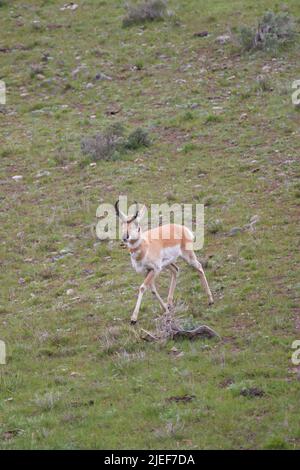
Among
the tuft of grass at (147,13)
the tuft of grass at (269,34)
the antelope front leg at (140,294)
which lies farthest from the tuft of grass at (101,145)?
the tuft of grass at (147,13)

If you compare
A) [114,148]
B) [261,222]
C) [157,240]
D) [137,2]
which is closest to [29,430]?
[157,240]

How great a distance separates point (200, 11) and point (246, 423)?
21432mm

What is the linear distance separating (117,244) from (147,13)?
14.6 meters

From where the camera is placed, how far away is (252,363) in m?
10.6

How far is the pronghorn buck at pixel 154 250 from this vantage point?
12.3 metres

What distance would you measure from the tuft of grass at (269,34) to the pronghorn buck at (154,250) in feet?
41.0

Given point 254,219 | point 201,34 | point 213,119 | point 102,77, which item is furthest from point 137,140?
point 201,34

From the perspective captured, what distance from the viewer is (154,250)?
12.7 metres

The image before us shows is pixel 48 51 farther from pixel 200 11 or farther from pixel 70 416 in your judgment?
pixel 70 416

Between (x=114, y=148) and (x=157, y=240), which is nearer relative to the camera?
(x=157, y=240)

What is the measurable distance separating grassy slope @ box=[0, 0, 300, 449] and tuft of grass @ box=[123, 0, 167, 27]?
1.62 ft

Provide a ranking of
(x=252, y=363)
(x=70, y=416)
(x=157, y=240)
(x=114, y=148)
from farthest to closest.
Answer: (x=114, y=148) → (x=157, y=240) → (x=252, y=363) → (x=70, y=416)

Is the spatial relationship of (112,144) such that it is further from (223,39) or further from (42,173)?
(223,39)

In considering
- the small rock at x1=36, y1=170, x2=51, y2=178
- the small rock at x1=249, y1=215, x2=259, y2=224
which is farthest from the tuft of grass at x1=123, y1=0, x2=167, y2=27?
the small rock at x1=249, y1=215, x2=259, y2=224
